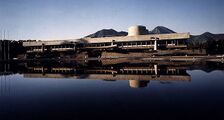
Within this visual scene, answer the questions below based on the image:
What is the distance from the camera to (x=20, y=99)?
16.1m

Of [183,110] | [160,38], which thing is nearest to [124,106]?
[183,110]

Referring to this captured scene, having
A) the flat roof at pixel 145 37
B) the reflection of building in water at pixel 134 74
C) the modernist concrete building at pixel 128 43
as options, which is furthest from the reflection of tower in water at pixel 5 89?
the flat roof at pixel 145 37

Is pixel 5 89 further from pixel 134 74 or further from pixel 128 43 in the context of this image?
pixel 128 43

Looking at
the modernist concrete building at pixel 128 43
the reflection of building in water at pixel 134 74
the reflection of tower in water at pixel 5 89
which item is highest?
the modernist concrete building at pixel 128 43

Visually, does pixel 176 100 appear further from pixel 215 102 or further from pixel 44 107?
pixel 44 107

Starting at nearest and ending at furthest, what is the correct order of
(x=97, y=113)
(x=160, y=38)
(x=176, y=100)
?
(x=97, y=113) < (x=176, y=100) < (x=160, y=38)

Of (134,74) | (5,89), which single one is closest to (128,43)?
(134,74)

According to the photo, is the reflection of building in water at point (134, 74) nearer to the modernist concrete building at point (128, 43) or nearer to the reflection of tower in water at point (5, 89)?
the reflection of tower in water at point (5, 89)

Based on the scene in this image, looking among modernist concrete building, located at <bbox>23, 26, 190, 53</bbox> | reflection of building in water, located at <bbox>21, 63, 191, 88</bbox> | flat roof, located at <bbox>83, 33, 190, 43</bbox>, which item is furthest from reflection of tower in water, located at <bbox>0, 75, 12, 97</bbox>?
flat roof, located at <bbox>83, 33, 190, 43</bbox>

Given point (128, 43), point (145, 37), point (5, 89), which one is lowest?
point (5, 89)

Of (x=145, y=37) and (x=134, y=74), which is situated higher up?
(x=145, y=37)

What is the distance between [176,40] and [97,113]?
264 feet

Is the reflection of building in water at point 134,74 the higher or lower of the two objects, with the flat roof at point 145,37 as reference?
lower

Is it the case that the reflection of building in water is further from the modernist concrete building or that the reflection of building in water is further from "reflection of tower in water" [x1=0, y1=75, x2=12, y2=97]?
the modernist concrete building
